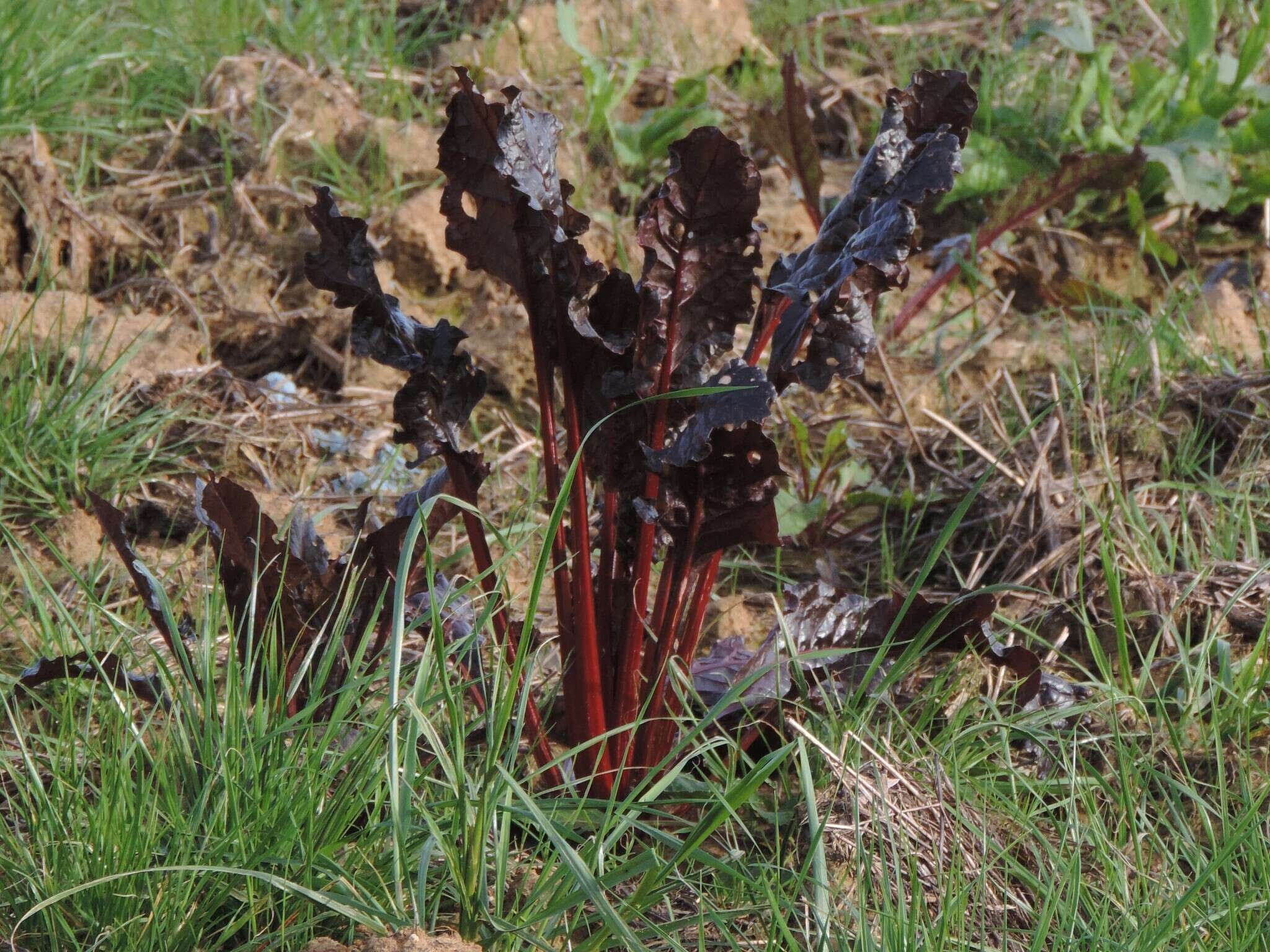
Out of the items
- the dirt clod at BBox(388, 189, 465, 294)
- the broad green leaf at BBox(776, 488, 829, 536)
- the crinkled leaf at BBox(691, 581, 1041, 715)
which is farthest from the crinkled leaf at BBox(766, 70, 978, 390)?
the dirt clod at BBox(388, 189, 465, 294)

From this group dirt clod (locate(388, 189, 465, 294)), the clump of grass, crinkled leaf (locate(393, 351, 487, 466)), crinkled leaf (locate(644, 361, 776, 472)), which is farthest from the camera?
dirt clod (locate(388, 189, 465, 294))

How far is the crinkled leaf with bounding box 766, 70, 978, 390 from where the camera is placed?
168 cm

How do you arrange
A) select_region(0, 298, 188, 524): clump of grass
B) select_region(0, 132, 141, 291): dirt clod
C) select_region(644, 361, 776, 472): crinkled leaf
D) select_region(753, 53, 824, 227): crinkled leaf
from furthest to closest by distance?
select_region(0, 132, 141, 291): dirt clod < select_region(753, 53, 824, 227): crinkled leaf < select_region(0, 298, 188, 524): clump of grass < select_region(644, 361, 776, 472): crinkled leaf

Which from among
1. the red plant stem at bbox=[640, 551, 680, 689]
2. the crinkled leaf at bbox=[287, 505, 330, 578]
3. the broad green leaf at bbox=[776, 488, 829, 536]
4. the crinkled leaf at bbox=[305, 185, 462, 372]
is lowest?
the broad green leaf at bbox=[776, 488, 829, 536]

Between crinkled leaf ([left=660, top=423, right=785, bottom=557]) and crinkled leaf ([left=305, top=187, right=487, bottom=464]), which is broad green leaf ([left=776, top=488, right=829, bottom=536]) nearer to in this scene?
crinkled leaf ([left=660, top=423, right=785, bottom=557])

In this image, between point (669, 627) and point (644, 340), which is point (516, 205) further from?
point (669, 627)

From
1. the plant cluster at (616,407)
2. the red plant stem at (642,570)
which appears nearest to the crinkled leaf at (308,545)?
the plant cluster at (616,407)

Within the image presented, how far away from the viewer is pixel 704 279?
1.75m

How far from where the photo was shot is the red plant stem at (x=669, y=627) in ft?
5.87

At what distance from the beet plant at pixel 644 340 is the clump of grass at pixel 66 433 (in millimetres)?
996

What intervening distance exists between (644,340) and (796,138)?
156 centimetres

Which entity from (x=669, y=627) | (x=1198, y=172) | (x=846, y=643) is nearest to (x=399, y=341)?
(x=669, y=627)

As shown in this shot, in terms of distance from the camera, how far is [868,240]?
66.7 inches

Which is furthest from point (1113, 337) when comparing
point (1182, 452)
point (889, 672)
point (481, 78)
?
point (481, 78)
